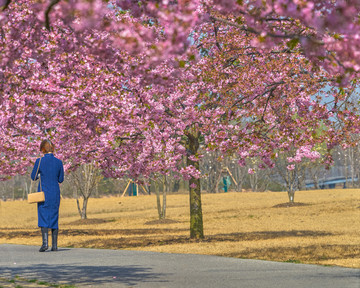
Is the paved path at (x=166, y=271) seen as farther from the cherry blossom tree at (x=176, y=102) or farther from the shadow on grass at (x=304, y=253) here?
the cherry blossom tree at (x=176, y=102)

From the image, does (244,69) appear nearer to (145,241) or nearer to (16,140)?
(145,241)

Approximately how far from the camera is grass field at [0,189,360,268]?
1345cm

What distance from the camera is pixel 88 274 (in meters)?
8.70

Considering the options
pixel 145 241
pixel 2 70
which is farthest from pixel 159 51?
pixel 145 241

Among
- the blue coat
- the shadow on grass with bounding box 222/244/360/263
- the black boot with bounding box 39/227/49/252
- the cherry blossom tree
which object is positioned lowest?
the shadow on grass with bounding box 222/244/360/263

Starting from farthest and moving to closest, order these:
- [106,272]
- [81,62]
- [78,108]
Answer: [78,108], [81,62], [106,272]

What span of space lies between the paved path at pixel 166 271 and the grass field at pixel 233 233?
6.15ft

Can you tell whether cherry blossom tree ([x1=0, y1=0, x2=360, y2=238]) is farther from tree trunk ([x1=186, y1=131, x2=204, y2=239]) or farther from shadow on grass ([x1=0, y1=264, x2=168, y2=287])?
shadow on grass ([x1=0, y1=264, x2=168, y2=287])

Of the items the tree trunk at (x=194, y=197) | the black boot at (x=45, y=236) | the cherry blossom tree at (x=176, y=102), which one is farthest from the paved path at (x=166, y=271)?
the tree trunk at (x=194, y=197)

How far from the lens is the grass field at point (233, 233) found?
13.4m

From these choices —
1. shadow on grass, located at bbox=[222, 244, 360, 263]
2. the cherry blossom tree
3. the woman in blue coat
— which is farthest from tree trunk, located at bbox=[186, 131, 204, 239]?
the woman in blue coat

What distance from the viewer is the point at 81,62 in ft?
39.8

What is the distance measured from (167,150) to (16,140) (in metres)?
5.23

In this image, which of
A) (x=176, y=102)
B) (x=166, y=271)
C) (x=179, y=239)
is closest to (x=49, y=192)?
(x=166, y=271)
